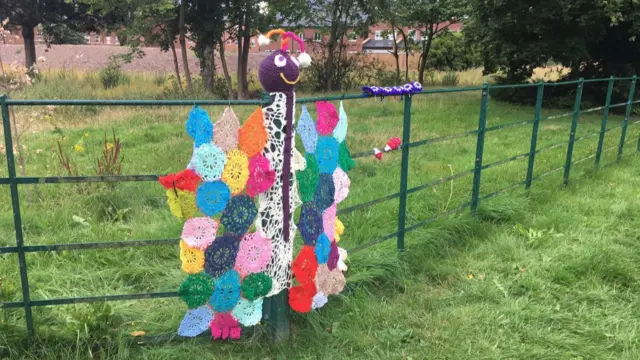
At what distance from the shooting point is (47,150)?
25.7ft

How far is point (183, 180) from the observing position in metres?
2.53

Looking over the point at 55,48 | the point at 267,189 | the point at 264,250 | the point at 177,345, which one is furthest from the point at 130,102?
the point at 55,48

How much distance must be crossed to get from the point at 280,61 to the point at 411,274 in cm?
210

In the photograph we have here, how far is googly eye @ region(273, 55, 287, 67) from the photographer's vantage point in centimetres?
267

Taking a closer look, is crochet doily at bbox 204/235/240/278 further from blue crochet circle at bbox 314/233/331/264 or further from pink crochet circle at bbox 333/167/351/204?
pink crochet circle at bbox 333/167/351/204

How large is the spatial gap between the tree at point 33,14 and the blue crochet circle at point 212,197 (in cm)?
2700

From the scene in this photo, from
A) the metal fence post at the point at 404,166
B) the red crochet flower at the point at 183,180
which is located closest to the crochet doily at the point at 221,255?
the red crochet flower at the point at 183,180

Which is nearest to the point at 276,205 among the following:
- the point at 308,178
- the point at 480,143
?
the point at 308,178

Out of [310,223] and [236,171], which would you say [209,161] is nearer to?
[236,171]

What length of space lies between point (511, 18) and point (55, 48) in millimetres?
28061

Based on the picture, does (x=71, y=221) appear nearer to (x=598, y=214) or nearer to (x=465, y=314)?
(x=465, y=314)

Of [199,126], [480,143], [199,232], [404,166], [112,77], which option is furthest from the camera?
[112,77]

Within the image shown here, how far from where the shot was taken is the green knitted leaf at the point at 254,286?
2840mm

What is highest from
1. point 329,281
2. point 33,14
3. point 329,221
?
point 33,14
